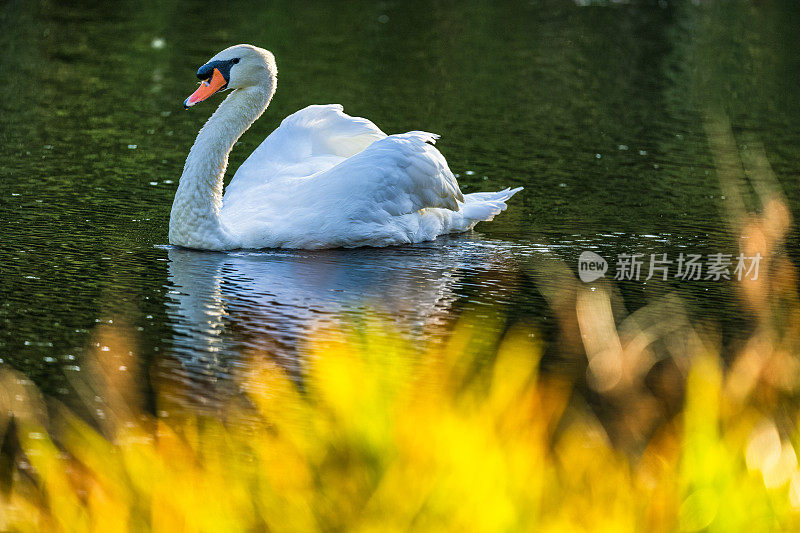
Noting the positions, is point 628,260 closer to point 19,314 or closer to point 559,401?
point 559,401

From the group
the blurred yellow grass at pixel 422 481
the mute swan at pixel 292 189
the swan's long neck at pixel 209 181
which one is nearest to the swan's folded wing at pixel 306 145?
the mute swan at pixel 292 189

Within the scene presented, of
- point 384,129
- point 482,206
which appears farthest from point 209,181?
point 384,129

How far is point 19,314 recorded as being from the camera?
7484mm

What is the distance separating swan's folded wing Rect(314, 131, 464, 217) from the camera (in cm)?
943

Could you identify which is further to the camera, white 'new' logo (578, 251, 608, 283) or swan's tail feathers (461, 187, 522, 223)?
swan's tail feathers (461, 187, 522, 223)

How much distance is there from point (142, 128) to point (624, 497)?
1072cm

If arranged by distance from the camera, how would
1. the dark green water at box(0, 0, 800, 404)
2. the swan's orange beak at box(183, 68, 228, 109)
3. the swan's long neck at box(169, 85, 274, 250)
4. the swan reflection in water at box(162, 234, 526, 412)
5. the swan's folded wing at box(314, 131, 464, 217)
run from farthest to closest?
the swan's orange beak at box(183, 68, 228, 109) → the swan's folded wing at box(314, 131, 464, 217) → the swan's long neck at box(169, 85, 274, 250) → the dark green water at box(0, 0, 800, 404) → the swan reflection in water at box(162, 234, 526, 412)

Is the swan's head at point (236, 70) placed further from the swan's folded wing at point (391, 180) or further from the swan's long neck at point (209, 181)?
the swan's folded wing at point (391, 180)

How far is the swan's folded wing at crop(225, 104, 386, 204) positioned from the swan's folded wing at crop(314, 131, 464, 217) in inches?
Result: 28.3

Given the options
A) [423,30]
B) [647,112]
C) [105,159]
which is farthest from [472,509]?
[423,30]

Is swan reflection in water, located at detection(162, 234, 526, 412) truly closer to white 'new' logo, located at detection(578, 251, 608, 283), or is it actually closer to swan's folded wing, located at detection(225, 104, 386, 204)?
white 'new' logo, located at detection(578, 251, 608, 283)

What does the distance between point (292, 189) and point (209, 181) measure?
64 centimetres

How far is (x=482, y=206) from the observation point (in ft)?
34.7

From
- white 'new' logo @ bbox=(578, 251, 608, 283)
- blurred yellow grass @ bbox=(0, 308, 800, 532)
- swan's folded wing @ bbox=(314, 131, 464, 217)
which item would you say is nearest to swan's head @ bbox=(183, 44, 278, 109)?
swan's folded wing @ bbox=(314, 131, 464, 217)
